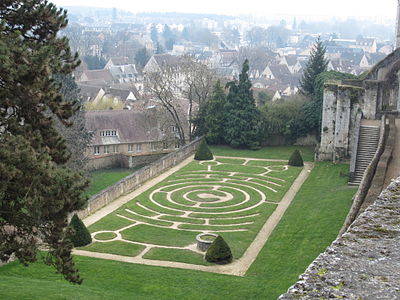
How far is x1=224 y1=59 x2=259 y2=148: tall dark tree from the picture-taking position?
1935 inches

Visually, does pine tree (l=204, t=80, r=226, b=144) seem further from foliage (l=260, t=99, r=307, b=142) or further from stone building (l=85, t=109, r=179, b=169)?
foliage (l=260, t=99, r=307, b=142)

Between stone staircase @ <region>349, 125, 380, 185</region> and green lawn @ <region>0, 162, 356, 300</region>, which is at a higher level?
stone staircase @ <region>349, 125, 380, 185</region>

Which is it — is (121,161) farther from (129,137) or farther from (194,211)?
(194,211)

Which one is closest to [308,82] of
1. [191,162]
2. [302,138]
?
[302,138]

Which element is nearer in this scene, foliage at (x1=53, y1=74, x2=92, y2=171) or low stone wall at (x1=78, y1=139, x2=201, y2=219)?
low stone wall at (x1=78, y1=139, x2=201, y2=219)

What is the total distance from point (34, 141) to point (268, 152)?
35.2 metres

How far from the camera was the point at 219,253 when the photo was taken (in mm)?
24109

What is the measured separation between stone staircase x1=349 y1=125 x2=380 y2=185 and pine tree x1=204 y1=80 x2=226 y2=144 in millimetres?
15123

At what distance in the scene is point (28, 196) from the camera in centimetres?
1370

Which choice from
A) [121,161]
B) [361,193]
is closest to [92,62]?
[121,161]

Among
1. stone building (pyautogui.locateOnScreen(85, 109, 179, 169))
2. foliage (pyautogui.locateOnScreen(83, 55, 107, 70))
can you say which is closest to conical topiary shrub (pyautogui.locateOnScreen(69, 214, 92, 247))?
stone building (pyautogui.locateOnScreen(85, 109, 179, 169))

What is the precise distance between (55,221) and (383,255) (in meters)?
9.30

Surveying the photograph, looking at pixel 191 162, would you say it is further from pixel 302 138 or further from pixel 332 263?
pixel 332 263

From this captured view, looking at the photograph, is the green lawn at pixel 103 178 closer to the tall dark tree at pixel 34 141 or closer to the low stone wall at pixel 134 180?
the low stone wall at pixel 134 180
